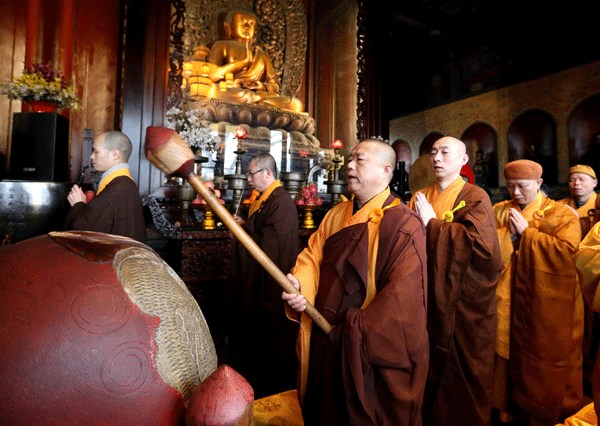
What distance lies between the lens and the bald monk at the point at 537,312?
2568 millimetres

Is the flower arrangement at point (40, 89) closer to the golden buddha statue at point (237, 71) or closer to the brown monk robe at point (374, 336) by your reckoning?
the golden buddha statue at point (237, 71)

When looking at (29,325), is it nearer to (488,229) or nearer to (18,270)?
(18,270)

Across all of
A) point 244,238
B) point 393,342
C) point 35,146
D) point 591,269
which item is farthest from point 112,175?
point 591,269

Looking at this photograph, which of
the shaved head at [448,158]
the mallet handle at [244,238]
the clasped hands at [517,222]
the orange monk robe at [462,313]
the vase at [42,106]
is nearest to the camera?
the mallet handle at [244,238]

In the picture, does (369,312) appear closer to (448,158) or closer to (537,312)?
(448,158)

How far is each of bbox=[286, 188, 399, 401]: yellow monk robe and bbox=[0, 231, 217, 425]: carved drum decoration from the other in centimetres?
100

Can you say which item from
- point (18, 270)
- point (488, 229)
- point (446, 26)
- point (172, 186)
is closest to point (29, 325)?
point (18, 270)

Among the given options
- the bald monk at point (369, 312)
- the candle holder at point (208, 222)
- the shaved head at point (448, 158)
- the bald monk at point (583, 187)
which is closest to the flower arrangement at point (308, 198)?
the candle holder at point (208, 222)

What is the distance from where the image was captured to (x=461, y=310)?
2.33m

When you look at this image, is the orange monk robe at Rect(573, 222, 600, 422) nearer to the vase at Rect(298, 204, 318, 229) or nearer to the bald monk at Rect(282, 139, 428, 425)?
the bald monk at Rect(282, 139, 428, 425)

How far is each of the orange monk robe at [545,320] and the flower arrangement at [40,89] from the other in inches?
179

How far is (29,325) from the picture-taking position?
0.64m

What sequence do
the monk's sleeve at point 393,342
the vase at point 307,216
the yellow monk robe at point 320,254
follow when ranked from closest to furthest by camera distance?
the monk's sleeve at point 393,342
the yellow monk robe at point 320,254
the vase at point 307,216

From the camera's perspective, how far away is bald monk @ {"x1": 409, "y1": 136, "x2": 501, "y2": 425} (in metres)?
2.21
